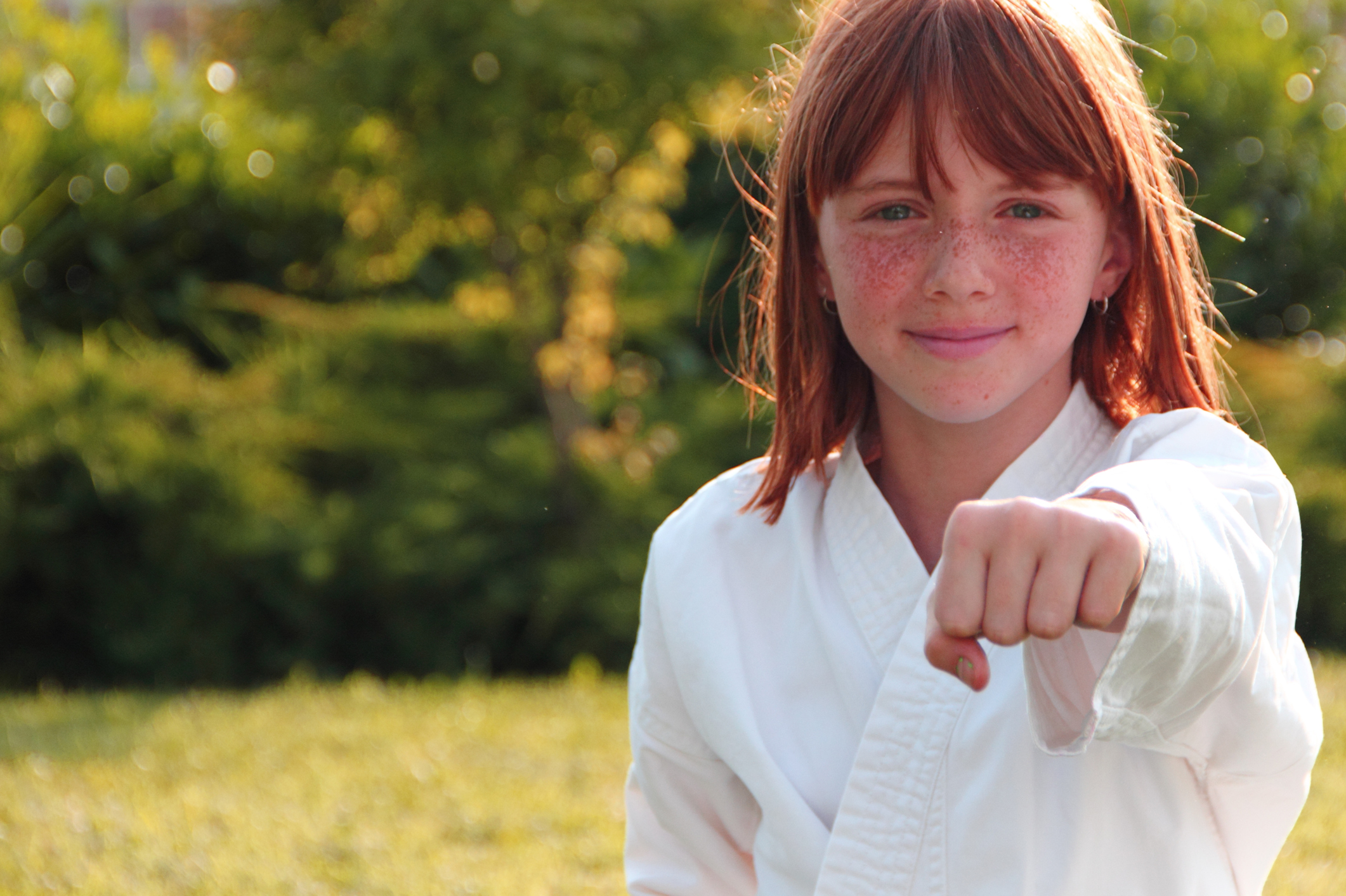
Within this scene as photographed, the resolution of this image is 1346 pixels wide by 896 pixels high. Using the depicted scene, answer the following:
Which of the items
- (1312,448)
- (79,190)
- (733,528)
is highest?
(79,190)

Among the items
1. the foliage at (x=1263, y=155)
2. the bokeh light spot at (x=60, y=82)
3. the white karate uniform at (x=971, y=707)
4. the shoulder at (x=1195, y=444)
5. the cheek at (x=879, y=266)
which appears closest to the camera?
the white karate uniform at (x=971, y=707)

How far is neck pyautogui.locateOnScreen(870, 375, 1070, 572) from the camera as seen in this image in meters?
1.33

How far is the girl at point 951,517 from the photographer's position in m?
1.05

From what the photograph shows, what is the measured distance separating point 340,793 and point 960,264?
8.09 feet

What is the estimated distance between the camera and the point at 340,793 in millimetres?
3227

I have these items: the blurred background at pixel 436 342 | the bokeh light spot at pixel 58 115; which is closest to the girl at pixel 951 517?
the blurred background at pixel 436 342

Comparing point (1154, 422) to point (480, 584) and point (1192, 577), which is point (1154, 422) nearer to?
point (1192, 577)

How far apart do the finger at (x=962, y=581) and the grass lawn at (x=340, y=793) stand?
196 cm

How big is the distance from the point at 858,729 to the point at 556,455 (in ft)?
12.7

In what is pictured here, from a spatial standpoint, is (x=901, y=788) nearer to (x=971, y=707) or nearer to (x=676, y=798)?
(x=971, y=707)

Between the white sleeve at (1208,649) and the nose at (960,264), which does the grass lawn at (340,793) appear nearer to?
the white sleeve at (1208,649)

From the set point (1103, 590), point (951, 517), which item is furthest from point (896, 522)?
point (1103, 590)

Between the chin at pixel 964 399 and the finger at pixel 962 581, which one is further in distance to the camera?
the chin at pixel 964 399

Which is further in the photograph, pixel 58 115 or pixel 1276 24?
pixel 1276 24
